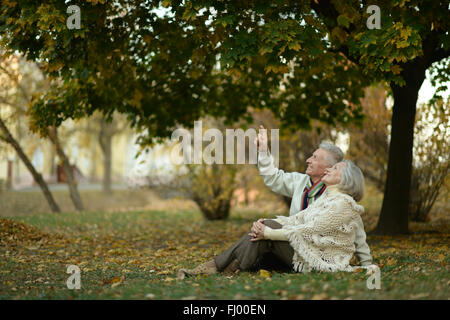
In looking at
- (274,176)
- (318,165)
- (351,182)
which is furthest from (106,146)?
(351,182)

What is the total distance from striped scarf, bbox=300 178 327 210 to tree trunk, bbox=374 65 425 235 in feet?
12.9

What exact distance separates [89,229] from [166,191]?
305 centimetres

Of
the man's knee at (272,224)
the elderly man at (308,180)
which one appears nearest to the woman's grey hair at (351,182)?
the elderly man at (308,180)

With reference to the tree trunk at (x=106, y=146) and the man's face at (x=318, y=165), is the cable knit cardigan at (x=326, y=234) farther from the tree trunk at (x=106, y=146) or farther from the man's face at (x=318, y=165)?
the tree trunk at (x=106, y=146)

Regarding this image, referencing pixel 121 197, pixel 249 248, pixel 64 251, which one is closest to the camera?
pixel 249 248

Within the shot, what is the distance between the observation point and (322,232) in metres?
4.24

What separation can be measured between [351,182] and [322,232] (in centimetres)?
51

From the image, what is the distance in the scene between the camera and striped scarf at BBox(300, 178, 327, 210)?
4.79m

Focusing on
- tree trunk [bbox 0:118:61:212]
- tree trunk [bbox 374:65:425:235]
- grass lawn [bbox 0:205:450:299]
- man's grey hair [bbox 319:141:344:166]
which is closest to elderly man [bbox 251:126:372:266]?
man's grey hair [bbox 319:141:344:166]

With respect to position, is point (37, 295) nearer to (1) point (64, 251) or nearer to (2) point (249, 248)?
(2) point (249, 248)

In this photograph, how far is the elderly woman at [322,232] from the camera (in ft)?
13.9

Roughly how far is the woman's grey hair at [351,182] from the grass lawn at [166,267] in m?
0.73
